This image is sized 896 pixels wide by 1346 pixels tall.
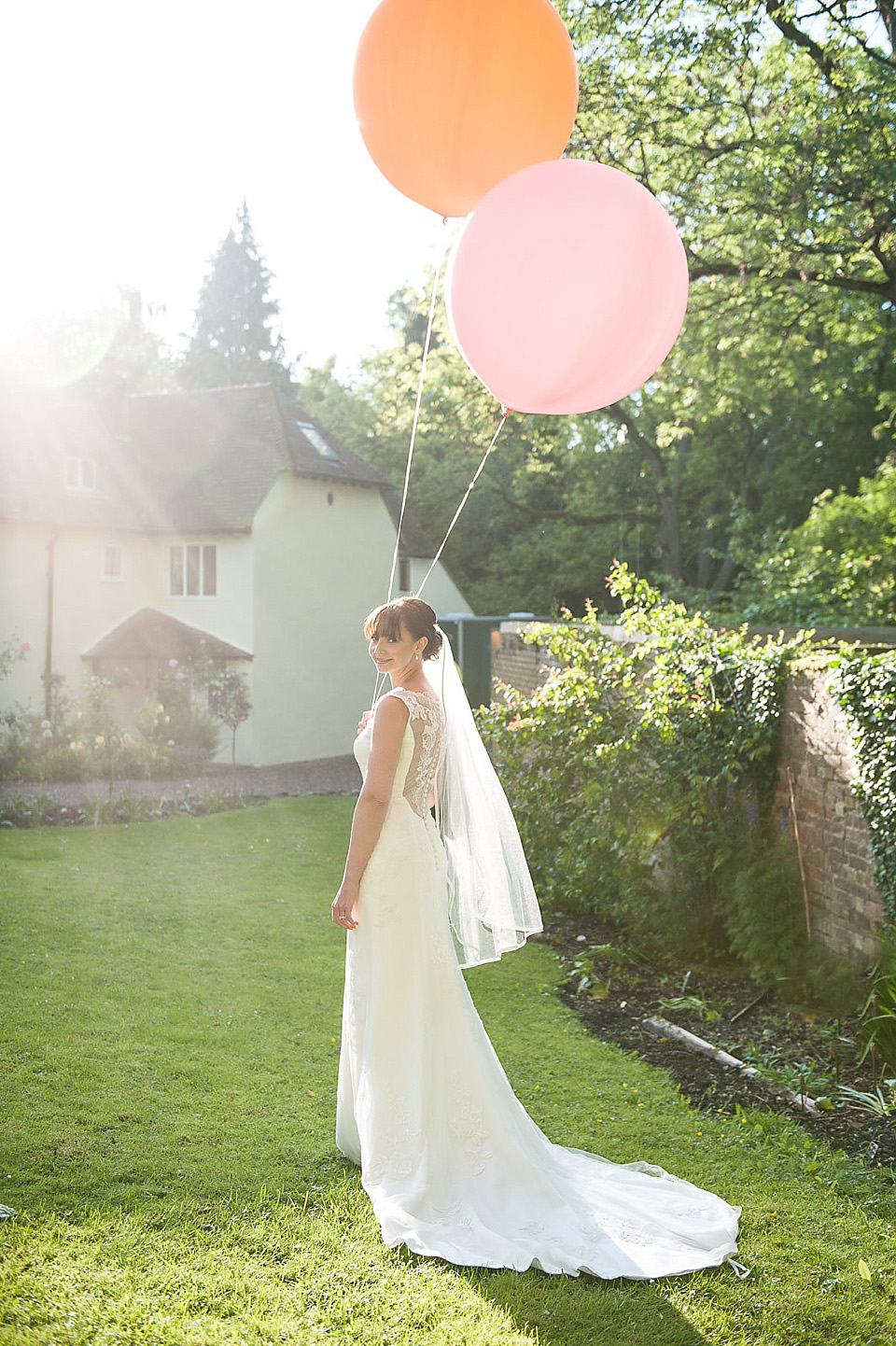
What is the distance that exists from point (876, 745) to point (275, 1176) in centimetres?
368

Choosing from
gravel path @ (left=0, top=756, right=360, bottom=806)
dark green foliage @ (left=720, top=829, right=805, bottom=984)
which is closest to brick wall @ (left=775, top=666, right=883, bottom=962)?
→ dark green foliage @ (left=720, top=829, right=805, bottom=984)

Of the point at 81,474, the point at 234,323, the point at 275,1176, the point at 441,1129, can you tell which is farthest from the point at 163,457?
the point at 234,323

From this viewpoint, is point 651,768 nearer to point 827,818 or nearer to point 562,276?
point 827,818

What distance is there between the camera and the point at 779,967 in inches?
260

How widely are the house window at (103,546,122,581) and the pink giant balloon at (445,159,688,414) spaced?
18.1 m

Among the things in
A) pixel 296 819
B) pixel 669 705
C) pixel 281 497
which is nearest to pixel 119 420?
pixel 281 497

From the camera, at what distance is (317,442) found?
23688 millimetres

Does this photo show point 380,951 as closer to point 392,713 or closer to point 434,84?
point 392,713

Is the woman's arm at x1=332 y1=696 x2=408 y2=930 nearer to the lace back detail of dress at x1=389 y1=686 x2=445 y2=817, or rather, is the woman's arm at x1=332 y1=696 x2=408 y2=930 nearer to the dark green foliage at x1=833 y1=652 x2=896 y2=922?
the lace back detail of dress at x1=389 y1=686 x2=445 y2=817

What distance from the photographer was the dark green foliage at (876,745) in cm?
566

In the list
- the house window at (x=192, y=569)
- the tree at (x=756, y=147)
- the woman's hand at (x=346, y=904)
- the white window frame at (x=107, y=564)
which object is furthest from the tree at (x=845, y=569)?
the woman's hand at (x=346, y=904)

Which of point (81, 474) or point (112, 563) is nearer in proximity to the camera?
point (81, 474)

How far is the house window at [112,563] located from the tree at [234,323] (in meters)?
25.1

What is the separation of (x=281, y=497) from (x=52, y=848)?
12.5m
